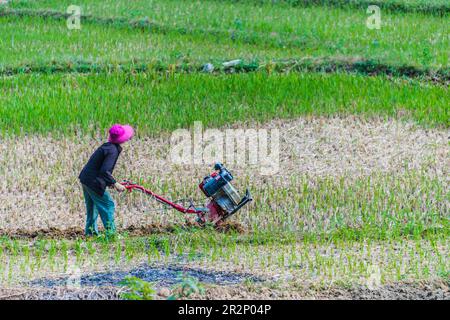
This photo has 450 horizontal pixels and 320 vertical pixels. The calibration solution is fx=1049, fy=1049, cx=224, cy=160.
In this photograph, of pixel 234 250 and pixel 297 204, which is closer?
pixel 234 250

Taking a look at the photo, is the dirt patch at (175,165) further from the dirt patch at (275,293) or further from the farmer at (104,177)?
the dirt patch at (275,293)

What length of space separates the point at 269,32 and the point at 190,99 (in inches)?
122

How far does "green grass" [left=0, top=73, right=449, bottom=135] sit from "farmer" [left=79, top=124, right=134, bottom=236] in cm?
214

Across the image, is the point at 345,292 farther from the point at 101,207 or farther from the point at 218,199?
the point at 101,207

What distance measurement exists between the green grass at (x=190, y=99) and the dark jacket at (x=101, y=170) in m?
2.18

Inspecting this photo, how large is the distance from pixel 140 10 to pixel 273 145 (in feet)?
18.3

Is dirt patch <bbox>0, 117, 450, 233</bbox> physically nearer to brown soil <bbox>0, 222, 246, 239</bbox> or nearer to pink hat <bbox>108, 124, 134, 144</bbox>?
brown soil <bbox>0, 222, 246, 239</bbox>

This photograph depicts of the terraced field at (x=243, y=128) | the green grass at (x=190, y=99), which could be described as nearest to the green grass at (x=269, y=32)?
the terraced field at (x=243, y=128)

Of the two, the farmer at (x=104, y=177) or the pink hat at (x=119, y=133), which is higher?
the pink hat at (x=119, y=133)

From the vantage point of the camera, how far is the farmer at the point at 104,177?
8.12 m

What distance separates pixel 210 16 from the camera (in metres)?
14.6

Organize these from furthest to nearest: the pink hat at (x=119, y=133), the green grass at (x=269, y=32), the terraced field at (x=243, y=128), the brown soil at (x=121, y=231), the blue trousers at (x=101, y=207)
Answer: the green grass at (x=269, y=32)
the brown soil at (x=121, y=231)
the blue trousers at (x=101, y=207)
the pink hat at (x=119, y=133)
the terraced field at (x=243, y=128)
